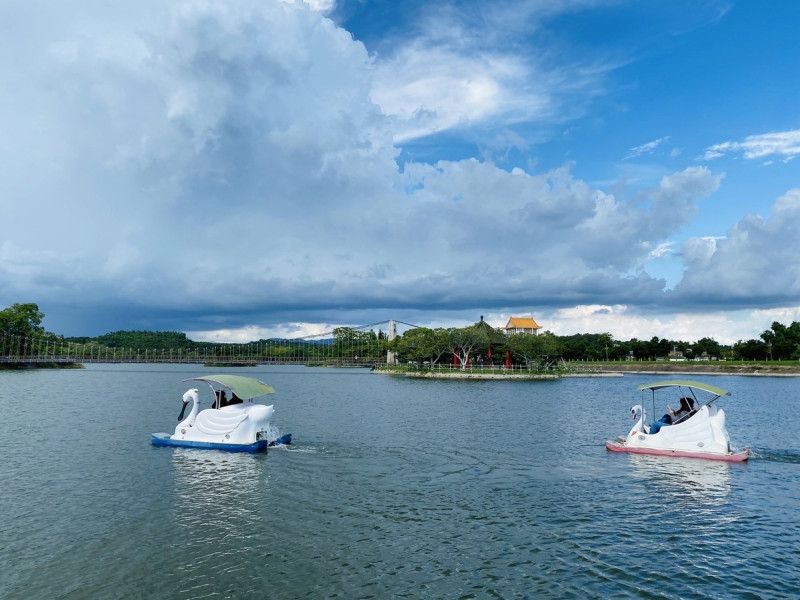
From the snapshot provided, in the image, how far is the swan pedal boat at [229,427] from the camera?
106ft

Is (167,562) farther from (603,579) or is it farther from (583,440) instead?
(583,440)

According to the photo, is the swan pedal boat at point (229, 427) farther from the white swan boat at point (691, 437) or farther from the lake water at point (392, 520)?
the white swan boat at point (691, 437)

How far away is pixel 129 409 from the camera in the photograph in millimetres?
56719

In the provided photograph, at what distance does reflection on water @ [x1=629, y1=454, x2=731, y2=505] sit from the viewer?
24266 millimetres

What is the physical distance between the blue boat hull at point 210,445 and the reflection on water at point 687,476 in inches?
798

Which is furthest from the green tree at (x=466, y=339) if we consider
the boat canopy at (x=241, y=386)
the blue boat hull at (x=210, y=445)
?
the blue boat hull at (x=210, y=445)

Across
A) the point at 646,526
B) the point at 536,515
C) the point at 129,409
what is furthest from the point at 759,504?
the point at 129,409

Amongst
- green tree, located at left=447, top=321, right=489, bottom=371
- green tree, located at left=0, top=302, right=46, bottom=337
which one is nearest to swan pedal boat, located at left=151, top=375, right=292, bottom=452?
green tree, located at left=447, top=321, right=489, bottom=371

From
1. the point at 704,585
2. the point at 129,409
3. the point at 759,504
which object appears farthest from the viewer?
the point at 129,409

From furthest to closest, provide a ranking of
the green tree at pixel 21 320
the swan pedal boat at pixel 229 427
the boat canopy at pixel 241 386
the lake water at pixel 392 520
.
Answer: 1. the green tree at pixel 21 320
2. the boat canopy at pixel 241 386
3. the swan pedal boat at pixel 229 427
4. the lake water at pixel 392 520

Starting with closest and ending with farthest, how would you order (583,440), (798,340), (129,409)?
(583,440) → (129,409) → (798,340)

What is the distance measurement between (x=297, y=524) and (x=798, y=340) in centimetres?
22072

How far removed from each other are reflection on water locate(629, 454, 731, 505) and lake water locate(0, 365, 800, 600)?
0.15m

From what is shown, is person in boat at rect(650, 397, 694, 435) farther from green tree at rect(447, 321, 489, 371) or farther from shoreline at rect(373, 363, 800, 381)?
green tree at rect(447, 321, 489, 371)
